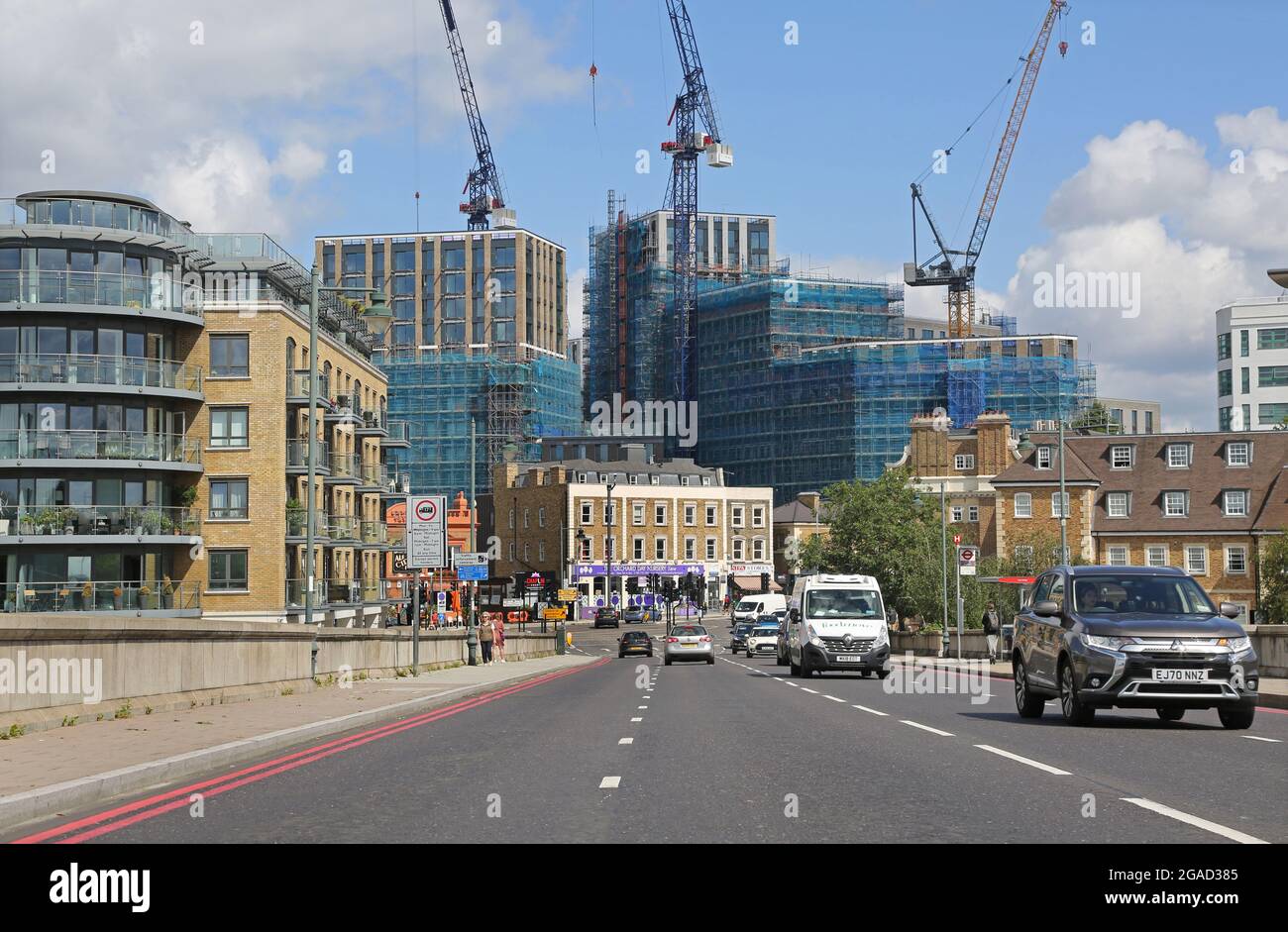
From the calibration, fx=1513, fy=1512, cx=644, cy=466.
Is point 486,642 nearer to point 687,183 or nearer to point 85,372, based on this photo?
point 85,372

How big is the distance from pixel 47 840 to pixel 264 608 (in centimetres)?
5205

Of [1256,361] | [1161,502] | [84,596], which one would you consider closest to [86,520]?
[84,596]

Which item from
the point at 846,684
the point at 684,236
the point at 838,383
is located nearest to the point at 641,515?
the point at 838,383

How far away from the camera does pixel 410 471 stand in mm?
149625

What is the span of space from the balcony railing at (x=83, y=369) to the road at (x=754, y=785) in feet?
138

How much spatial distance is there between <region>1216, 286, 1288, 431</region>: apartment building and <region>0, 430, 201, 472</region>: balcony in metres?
82.6

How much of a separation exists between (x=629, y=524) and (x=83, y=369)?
229ft

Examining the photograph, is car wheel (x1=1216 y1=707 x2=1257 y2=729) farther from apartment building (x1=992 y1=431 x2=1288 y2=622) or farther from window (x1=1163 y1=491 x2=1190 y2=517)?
window (x1=1163 y1=491 x2=1190 y2=517)

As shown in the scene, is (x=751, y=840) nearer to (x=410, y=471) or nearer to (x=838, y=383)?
(x=838, y=383)

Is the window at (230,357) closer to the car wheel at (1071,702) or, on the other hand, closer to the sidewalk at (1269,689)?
the sidewalk at (1269,689)

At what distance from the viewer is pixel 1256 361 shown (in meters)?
115

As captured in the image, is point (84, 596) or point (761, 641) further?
point (761, 641)

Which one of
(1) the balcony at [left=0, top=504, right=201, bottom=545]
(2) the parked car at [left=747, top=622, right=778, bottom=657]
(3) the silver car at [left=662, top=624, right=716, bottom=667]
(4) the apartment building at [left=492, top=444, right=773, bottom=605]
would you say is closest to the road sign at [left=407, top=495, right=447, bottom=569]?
(3) the silver car at [left=662, top=624, right=716, bottom=667]

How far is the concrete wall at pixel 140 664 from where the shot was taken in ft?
55.6
